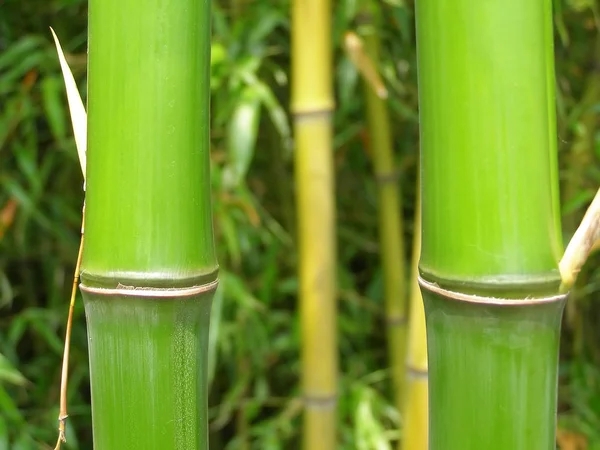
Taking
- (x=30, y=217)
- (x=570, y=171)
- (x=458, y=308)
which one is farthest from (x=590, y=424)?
(x=30, y=217)

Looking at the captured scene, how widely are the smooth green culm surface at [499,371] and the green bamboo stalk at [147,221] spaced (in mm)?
150

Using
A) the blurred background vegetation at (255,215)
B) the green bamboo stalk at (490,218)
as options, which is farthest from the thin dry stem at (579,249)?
the blurred background vegetation at (255,215)

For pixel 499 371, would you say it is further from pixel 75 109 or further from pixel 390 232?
pixel 390 232

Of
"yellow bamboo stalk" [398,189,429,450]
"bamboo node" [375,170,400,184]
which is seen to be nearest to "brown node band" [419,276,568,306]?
"yellow bamboo stalk" [398,189,429,450]

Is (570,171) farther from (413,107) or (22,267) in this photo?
(22,267)

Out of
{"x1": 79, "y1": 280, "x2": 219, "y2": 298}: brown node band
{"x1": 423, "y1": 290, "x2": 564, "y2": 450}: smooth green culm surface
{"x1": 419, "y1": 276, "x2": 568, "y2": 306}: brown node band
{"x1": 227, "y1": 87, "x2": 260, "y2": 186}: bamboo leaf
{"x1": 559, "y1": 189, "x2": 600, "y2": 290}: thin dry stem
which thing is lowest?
{"x1": 423, "y1": 290, "x2": 564, "y2": 450}: smooth green culm surface

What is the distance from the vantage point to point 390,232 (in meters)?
1.01

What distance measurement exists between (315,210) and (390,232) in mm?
262

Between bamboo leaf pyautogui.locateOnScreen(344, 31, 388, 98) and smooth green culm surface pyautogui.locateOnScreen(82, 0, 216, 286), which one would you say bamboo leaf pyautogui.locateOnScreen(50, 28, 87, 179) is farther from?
bamboo leaf pyautogui.locateOnScreen(344, 31, 388, 98)

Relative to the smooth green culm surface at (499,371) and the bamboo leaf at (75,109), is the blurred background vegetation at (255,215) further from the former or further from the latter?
the smooth green culm surface at (499,371)

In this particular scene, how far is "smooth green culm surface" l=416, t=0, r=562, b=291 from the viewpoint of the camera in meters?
0.35

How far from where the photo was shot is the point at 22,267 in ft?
3.64

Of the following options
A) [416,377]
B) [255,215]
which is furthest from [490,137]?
[255,215]

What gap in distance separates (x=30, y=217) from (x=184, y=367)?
0.68 metres
